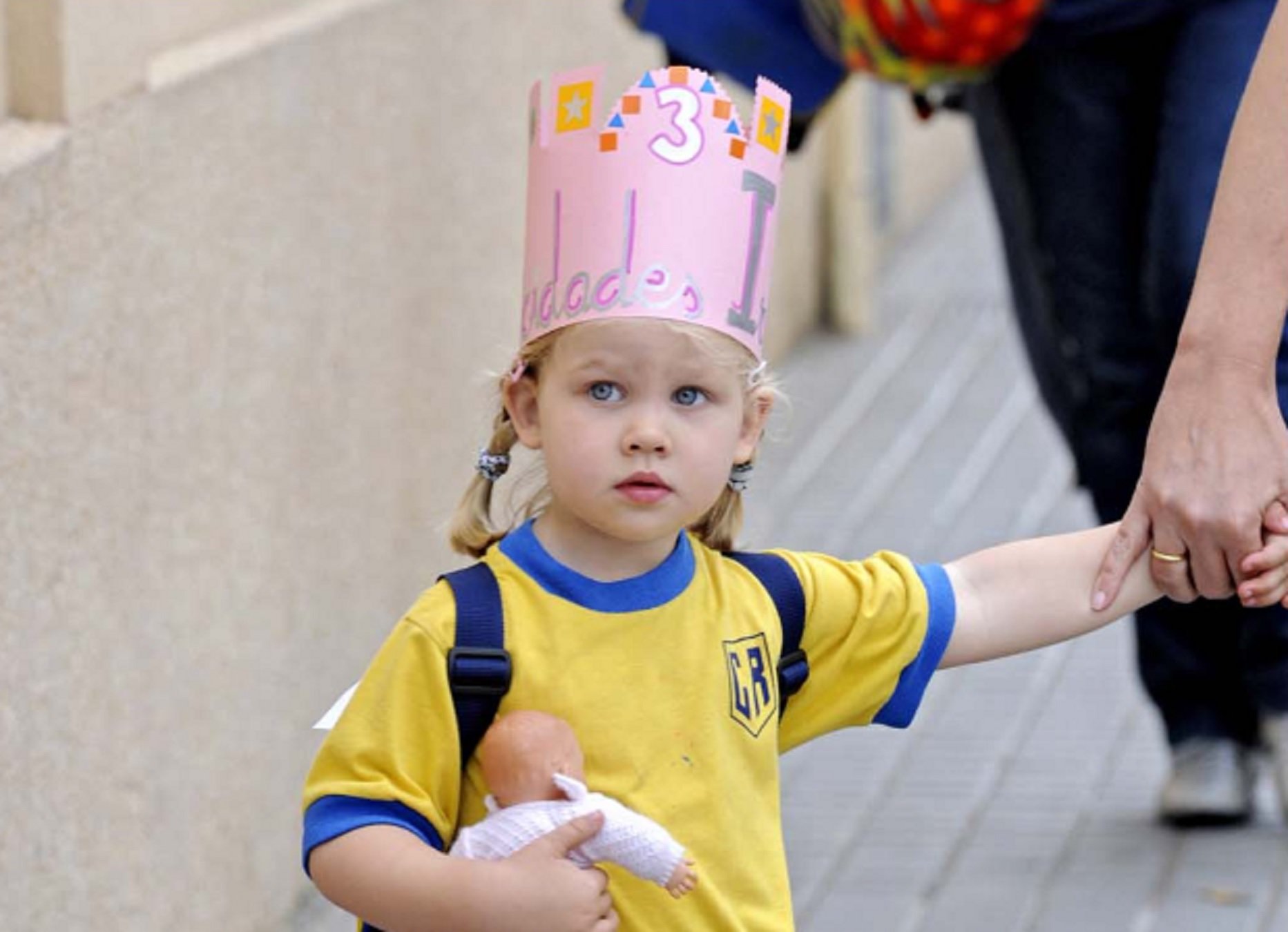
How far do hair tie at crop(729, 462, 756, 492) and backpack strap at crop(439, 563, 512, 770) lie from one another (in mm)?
316

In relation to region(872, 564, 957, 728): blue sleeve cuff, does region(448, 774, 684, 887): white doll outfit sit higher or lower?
lower

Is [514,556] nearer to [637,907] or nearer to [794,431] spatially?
[637,907]

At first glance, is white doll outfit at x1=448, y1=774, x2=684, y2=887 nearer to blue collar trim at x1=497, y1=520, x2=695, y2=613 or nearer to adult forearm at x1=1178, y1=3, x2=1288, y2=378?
blue collar trim at x1=497, y1=520, x2=695, y2=613

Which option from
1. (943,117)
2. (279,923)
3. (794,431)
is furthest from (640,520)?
(943,117)

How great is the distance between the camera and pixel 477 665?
9.03ft

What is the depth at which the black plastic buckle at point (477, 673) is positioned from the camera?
9.01 feet

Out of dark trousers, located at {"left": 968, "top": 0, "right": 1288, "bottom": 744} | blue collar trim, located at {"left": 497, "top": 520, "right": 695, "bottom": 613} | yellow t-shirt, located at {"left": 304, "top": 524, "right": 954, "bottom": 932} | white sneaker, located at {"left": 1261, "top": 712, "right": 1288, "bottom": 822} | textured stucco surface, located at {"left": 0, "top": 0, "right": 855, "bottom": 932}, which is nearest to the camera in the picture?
yellow t-shirt, located at {"left": 304, "top": 524, "right": 954, "bottom": 932}

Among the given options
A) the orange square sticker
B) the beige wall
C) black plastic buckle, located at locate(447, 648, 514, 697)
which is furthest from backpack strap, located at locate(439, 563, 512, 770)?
the orange square sticker

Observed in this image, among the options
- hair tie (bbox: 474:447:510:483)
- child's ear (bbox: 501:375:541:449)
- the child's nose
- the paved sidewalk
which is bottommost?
the paved sidewalk

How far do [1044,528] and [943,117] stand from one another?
403 centimetres

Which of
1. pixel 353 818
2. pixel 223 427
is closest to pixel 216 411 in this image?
pixel 223 427

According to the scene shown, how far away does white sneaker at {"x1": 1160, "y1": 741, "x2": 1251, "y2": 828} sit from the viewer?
16.2 ft

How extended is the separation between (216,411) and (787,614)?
1398 millimetres

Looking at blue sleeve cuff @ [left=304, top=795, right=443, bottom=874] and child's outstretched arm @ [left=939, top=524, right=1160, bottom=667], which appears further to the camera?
child's outstretched arm @ [left=939, top=524, right=1160, bottom=667]
